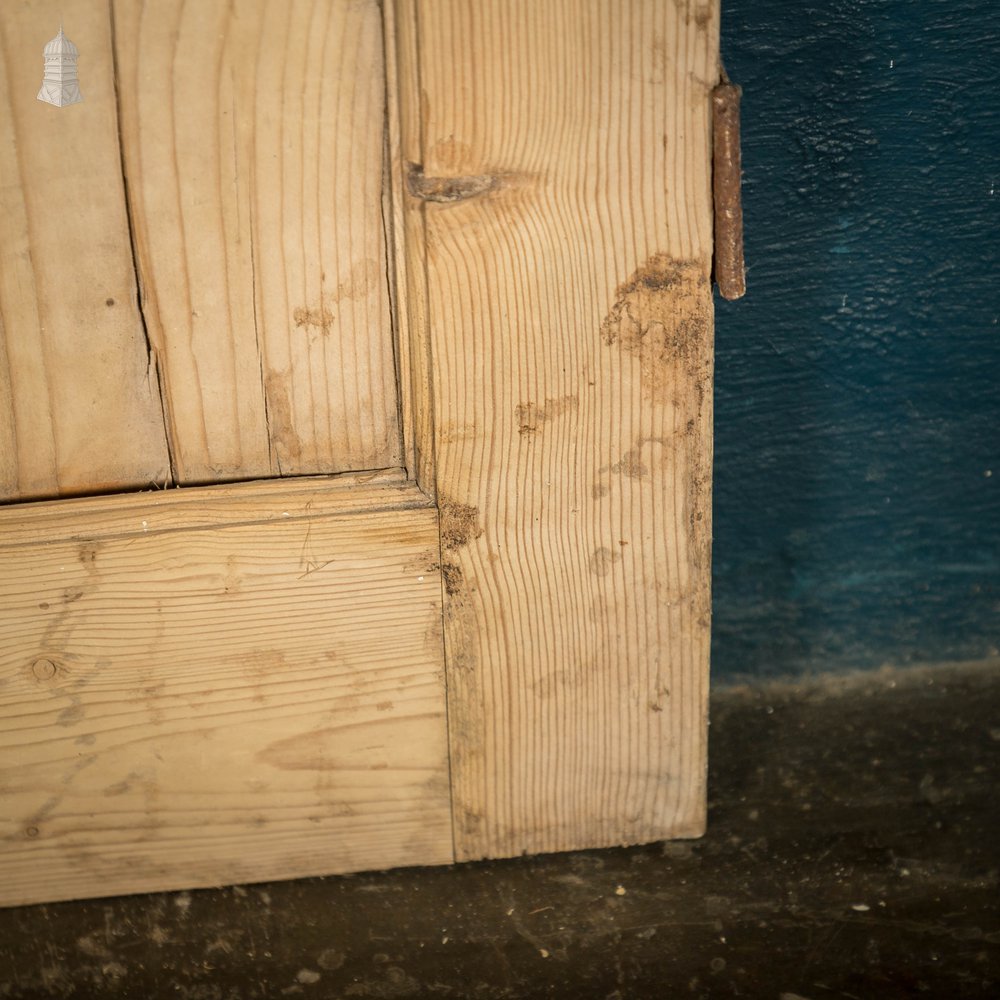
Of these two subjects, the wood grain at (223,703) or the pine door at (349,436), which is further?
the wood grain at (223,703)

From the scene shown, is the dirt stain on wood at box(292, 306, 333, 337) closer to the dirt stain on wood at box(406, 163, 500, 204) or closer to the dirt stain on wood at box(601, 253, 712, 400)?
the dirt stain on wood at box(406, 163, 500, 204)

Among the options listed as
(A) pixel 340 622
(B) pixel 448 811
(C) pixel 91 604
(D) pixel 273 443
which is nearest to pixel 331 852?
(B) pixel 448 811

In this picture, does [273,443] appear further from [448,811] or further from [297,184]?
[448,811]

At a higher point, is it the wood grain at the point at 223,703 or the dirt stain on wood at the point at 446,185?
the dirt stain on wood at the point at 446,185

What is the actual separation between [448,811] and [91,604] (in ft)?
1.56

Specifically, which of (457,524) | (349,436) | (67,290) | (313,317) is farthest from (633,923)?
(67,290)

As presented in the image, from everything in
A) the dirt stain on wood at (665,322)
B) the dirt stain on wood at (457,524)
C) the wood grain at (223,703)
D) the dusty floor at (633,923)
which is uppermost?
the dirt stain on wood at (665,322)

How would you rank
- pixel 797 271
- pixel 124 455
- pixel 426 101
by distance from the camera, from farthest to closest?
pixel 797 271, pixel 124 455, pixel 426 101

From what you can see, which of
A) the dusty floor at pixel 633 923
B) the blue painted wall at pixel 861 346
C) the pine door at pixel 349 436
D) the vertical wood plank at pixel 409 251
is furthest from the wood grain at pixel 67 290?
the blue painted wall at pixel 861 346

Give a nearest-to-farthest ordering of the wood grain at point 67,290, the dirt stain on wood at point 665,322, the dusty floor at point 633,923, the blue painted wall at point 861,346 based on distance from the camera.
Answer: the wood grain at point 67,290 → the dirt stain on wood at point 665,322 → the dusty floor at point 633,923 → the blue painted wall at point 861,346

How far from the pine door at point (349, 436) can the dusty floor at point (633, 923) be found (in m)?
0.07

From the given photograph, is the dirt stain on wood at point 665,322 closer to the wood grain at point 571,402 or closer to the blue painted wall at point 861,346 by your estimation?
the wood grain at point 571,402

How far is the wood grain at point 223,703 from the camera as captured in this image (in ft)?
3.72

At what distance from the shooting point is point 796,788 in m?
1.52
